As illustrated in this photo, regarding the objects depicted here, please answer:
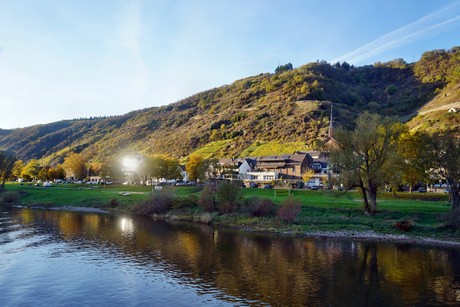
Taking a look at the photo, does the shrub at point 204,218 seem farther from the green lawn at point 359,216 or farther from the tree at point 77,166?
the tree at point 77,166

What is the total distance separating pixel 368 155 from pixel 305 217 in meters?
13.0

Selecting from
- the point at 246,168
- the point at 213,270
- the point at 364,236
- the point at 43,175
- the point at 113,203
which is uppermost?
the point at 246,168

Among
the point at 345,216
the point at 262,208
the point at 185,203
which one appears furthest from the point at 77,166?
the point at 345,216

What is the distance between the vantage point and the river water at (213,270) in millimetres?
23578

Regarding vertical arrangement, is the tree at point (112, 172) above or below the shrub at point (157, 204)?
above

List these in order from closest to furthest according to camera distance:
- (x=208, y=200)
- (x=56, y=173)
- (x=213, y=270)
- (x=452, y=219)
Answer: (x=213, y=270), (x=452, y=219), (x=208, y=200), (x=56, y=173)

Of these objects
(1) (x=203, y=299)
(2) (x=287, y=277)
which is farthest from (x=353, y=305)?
(1) (x=203, y=299)

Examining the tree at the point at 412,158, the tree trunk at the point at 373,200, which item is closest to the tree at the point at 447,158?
the tree at the point at 412,158

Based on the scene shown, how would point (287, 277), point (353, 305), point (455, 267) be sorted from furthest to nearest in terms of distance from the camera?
point (455, 267), point (287, 277), point (353, 305)

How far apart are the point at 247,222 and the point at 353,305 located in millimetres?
31675

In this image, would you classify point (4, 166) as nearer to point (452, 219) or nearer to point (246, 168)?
point (246, 168)

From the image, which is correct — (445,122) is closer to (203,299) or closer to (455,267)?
(455,267)

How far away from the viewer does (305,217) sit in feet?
173

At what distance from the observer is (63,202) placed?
268ft
